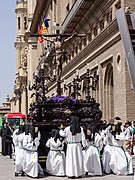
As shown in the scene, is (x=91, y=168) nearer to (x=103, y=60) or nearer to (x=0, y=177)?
(x=0, y=177)

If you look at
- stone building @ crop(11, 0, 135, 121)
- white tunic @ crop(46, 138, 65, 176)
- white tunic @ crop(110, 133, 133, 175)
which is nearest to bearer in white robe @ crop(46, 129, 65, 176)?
white tunic @ crop(46, 138, 65, 176)

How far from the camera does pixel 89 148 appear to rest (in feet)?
44.1

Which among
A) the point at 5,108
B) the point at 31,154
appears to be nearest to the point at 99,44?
the point at 31,154

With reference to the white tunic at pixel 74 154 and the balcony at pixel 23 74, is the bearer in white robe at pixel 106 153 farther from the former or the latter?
the balcony at pixel 23 74

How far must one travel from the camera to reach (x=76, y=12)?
101ft

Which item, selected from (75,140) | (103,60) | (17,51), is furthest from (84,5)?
(17,51)

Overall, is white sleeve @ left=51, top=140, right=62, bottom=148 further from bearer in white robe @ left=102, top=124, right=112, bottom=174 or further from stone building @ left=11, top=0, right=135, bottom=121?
stone building @ left=11, top=0, right=135, bottom=121

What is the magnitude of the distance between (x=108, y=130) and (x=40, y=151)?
246 centimetres

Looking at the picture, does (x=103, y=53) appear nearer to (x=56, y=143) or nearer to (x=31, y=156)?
(x=56, y=143)

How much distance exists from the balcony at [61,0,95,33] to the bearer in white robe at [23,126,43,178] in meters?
16.0

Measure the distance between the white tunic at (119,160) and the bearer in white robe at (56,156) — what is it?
154 centimetres

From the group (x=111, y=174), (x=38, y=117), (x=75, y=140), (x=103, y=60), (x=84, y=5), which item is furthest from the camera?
(x=84, y=5)

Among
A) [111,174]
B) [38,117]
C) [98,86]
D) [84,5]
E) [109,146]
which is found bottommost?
[111,174]

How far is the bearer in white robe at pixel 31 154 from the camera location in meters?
13.1
